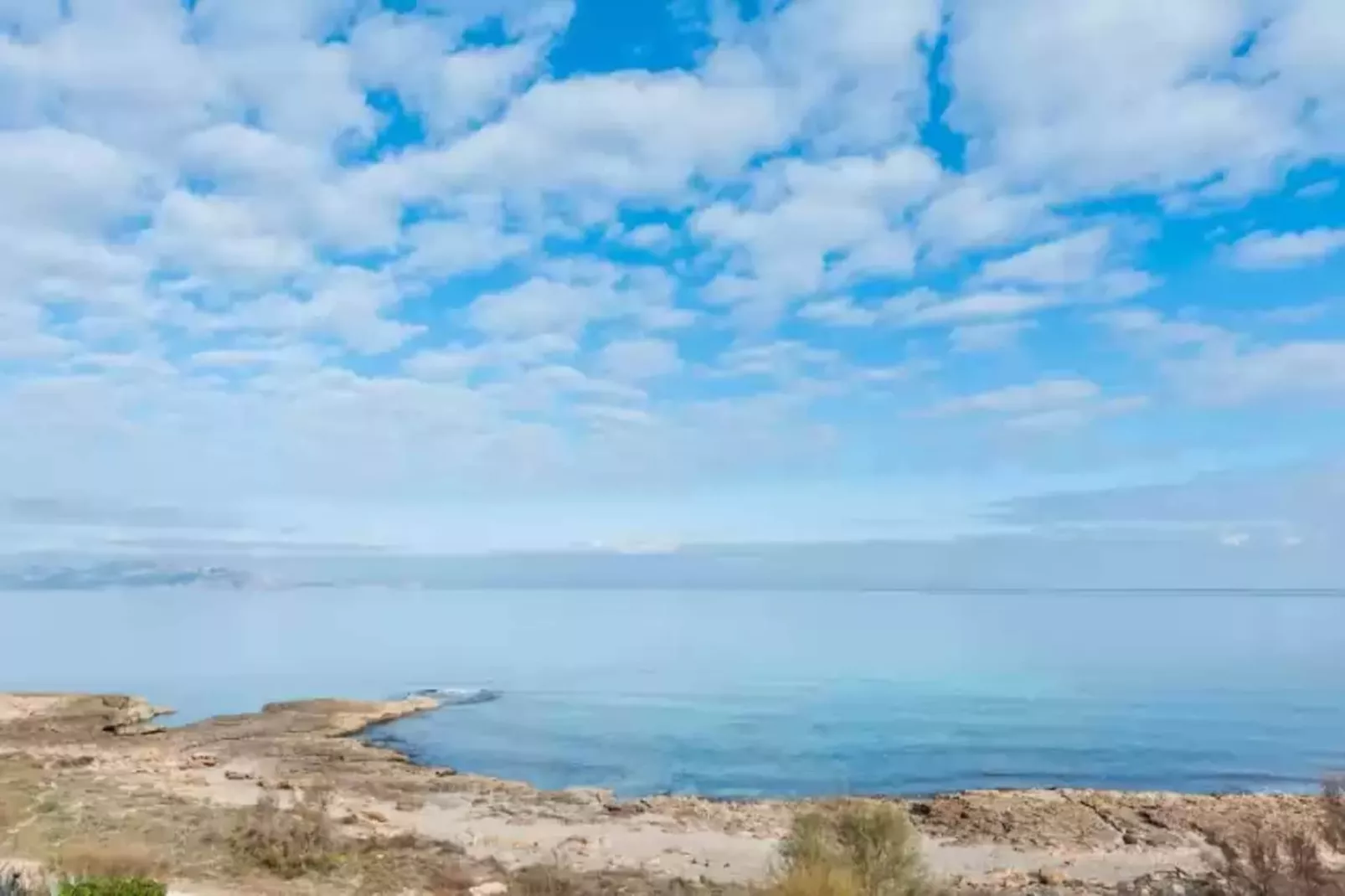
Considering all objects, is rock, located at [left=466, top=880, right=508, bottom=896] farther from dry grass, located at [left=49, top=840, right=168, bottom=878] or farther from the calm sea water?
the calm sea water

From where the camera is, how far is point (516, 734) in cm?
3634

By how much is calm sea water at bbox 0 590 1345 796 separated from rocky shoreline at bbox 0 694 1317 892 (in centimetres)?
433

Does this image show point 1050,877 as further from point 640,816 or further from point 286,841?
point 286,841

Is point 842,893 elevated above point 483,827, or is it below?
above

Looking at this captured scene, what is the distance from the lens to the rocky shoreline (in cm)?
1656

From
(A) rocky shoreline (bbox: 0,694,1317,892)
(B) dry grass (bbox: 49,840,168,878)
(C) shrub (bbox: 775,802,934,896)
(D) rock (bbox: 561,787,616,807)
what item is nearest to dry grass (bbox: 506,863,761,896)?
(A) rocky shoreline (bbox: 0,694,1317,892)

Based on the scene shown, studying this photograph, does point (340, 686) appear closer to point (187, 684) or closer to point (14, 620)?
point (187, 684)

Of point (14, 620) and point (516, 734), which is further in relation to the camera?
point (14, 620)

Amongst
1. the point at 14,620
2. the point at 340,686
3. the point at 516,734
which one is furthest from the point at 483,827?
the point at 14,620

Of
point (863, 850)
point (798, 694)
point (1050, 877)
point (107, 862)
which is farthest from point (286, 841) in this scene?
point (798, 694)

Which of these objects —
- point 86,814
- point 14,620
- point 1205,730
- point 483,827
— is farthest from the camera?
point 14,620

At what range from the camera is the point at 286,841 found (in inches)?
581

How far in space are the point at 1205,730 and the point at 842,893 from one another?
31011 mm

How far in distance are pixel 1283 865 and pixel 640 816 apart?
11.7m
